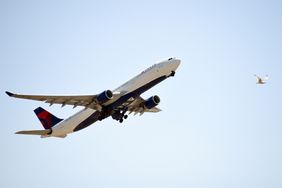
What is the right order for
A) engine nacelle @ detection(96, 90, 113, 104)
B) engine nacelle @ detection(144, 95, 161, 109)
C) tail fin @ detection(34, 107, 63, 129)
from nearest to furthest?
engine nacelle @ detection(96, 90, 113, 104) → engine nacelle @ detection(144, 95, 161, 109) → tail fin @ detection(34, 107, 63, 129)

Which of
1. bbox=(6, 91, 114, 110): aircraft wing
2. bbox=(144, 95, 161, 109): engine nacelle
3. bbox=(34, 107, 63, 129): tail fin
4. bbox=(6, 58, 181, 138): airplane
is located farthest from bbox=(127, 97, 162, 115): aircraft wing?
bbox=(34, 107, 63, 129): tail fin

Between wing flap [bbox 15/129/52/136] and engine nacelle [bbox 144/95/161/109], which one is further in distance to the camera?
engine nacelle [bbox 144/95/161/109]

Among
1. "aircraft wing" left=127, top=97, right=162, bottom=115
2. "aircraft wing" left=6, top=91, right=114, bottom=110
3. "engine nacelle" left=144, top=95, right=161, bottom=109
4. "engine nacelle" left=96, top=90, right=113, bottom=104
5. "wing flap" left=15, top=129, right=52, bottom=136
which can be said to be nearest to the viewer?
"aircraft wing" left=6, top=91, right=114, bottom=110

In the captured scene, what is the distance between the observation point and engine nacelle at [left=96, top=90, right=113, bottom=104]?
4884 cm

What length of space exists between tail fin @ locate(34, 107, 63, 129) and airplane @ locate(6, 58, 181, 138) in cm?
302

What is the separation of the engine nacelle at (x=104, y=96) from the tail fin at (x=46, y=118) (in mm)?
12123

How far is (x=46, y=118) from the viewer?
61031 millimetres

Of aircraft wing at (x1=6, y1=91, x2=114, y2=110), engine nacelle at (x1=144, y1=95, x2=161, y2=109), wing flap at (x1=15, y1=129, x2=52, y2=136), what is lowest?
wing flap at (x1=15, y1=129, x2=52, y2=136)

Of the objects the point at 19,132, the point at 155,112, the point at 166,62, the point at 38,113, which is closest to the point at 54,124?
the point at 38,113

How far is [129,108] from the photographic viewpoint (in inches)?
2234

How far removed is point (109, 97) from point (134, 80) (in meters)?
3.25

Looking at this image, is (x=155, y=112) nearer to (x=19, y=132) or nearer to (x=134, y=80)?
(x=134, y=80)

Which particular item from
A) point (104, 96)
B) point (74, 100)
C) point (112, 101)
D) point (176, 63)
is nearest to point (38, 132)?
point (74, 100)

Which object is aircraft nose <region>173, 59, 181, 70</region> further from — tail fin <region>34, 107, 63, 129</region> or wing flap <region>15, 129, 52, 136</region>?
tail fin <region>34, 107, 63, 129</region>
